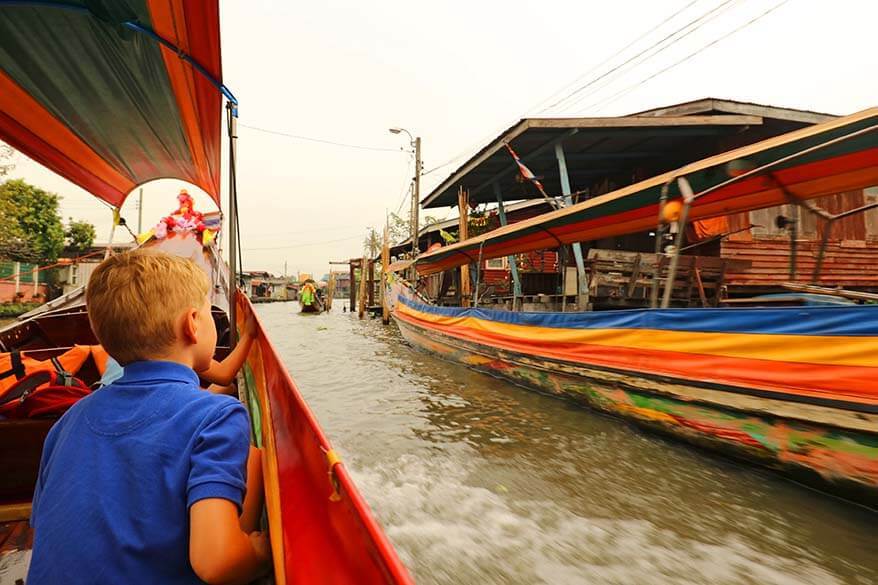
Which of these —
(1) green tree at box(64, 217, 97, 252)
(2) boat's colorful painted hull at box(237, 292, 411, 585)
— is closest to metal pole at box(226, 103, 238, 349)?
(2) boat's colorful painted hull at box(237, 292, 411, 585)

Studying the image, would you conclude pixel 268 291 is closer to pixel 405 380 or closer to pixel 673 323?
pixel 405 380

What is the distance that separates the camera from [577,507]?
122 inches

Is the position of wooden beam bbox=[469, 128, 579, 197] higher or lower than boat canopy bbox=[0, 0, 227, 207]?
higher

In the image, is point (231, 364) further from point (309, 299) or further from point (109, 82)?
point (309, 299)

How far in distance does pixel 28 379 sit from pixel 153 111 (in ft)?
7.57

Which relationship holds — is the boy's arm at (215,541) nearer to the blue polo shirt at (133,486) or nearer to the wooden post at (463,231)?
the blue polo shirt at (133,486)

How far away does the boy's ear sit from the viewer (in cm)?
102

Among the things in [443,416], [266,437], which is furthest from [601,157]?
[266,437]

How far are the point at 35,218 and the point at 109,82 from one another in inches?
1103

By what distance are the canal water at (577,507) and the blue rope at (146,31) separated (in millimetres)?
3238

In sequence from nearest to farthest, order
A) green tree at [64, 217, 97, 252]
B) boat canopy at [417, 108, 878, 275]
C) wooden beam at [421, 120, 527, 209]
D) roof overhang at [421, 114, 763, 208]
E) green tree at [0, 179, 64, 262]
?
boat canopy at [417, 108, 878, 275], roof overhang at [421, 114, 763, 208], wooden beam at [421, 120, 527, 209], green tree at [0, 179, 64, 262], green tree at [64, 217, 97, 252]

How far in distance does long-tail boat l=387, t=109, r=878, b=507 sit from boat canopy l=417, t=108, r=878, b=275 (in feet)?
0.05

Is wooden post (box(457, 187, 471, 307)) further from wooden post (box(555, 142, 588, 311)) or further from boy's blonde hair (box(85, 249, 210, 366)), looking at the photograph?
boy's blonde hair (box(85, 249, 210, 366))

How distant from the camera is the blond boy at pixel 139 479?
2.66 feet
